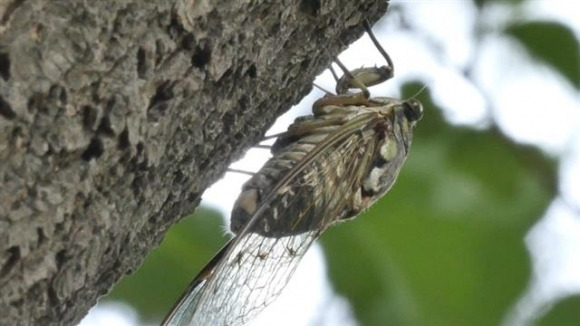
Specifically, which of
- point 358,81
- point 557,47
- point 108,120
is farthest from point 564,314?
point 108,120

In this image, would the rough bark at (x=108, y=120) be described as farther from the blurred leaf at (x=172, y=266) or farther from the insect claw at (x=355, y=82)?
the insect claw at (x=355, y=82)

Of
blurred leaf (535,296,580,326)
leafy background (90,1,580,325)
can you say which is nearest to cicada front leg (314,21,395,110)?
leafy background (90,1,580,325)

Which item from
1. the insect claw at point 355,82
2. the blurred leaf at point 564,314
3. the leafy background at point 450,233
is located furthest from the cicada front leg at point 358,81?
the blurred leaf at point 564,314

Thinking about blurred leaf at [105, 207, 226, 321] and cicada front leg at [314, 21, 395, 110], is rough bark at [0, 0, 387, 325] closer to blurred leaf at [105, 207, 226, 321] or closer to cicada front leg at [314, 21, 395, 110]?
blurred leaf at [105, 207, 226, 321]

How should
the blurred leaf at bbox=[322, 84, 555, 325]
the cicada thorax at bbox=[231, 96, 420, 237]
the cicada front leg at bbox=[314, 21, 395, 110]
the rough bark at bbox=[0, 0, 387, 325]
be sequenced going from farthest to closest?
the cicada front leg at bbox=[314, 21, 395, 110]
the cicada thorax at bbox=[231, 96, 420, 237]
the blurred leaf at bbox=[322, 84, 555, 325]
the rough bark at bbox=[0, 0, 387, 325]

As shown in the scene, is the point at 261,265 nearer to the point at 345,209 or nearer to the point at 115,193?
the point at 345,209
